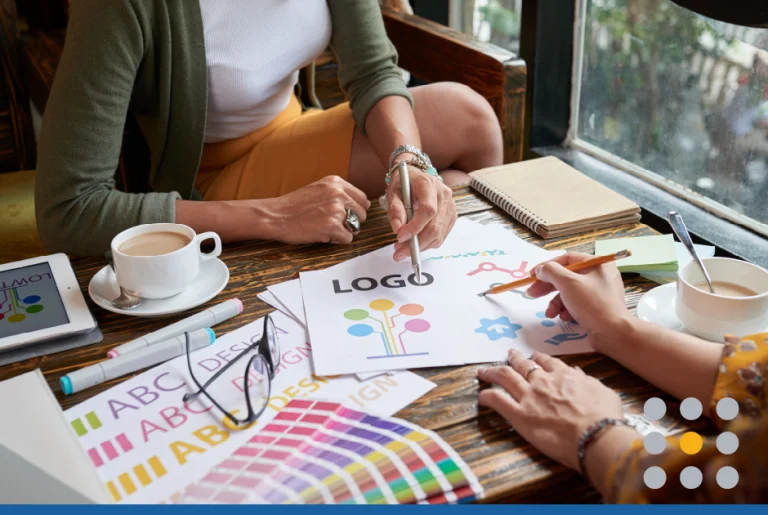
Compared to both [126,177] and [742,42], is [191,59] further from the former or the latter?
[742,42]

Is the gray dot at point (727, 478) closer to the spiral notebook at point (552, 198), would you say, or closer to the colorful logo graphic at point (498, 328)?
the colorful logo graphic at point (498, 328)

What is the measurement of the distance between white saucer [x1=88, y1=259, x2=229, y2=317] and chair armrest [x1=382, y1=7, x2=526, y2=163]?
815mm

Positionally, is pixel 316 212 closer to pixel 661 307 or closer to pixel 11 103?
pixel 661 307

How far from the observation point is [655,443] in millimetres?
692

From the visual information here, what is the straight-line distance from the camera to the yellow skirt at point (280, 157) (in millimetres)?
1565

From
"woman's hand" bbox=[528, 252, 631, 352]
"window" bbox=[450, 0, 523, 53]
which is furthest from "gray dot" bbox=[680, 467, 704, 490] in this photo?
"window" bbox=[450, 0, 523, 53]

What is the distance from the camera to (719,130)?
1.63 m

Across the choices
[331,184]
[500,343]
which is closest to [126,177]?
[331,184]

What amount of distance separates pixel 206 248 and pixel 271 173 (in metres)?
0.39

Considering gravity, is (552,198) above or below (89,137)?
below

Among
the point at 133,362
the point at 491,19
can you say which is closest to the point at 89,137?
the point at 133,362

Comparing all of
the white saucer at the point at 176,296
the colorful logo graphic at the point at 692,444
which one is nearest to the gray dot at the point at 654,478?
the colorful logo graphic at the point at 692,444

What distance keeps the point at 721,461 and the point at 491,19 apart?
6.23 feet

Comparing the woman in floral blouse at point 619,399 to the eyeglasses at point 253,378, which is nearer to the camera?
the woman in floral blouse at point 619,399
